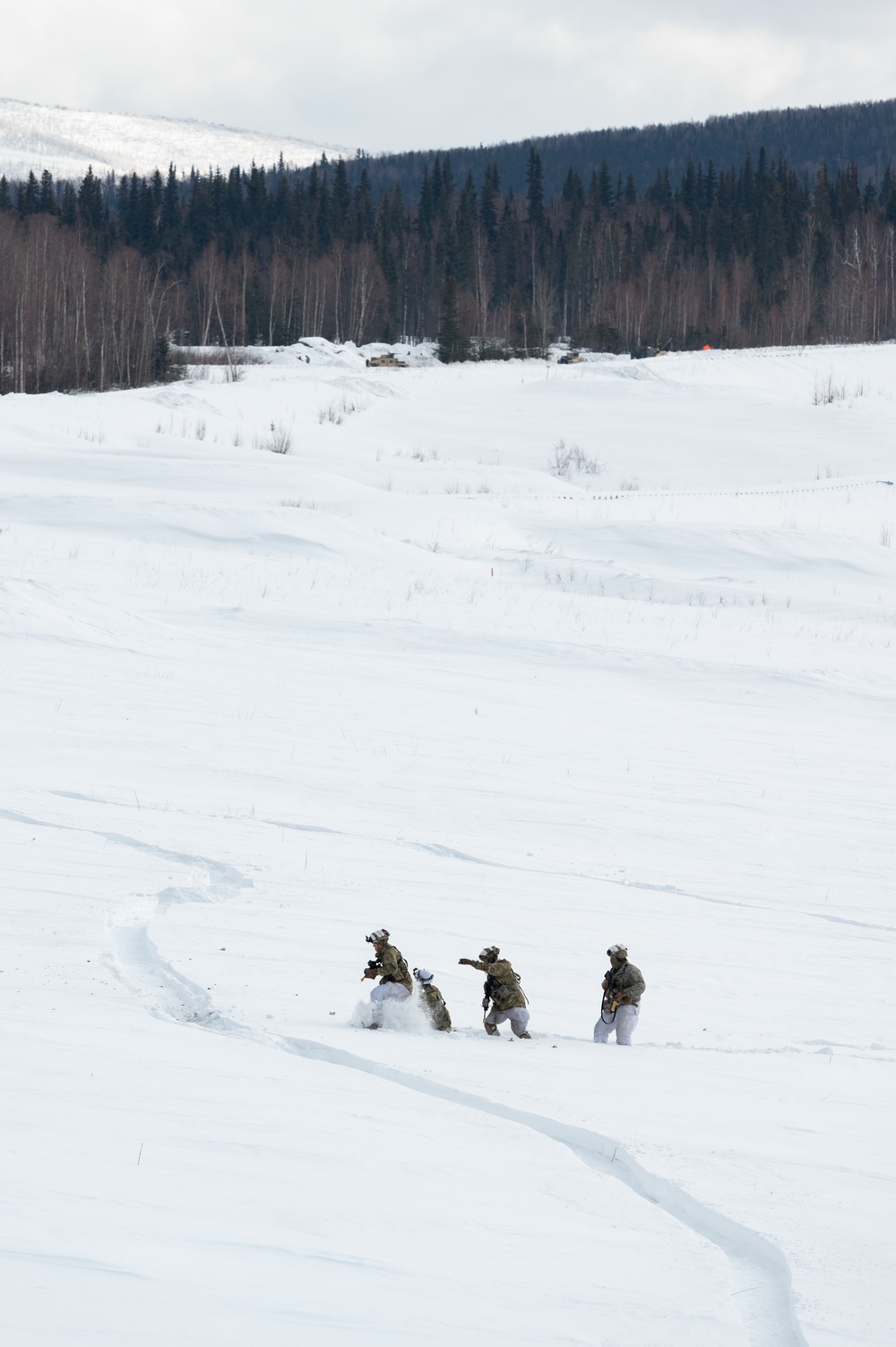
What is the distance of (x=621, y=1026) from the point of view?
230 inches

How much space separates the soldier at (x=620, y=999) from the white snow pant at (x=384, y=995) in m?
0.97

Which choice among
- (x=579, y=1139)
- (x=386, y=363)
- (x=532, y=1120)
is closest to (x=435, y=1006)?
(x=532, y=1120)

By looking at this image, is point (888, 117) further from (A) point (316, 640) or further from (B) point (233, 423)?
(A) point (316, 640)

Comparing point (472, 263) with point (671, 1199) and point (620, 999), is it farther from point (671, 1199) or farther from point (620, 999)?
point (671, 1199)

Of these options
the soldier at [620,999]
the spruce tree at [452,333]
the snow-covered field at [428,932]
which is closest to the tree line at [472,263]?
the spruce tree at [452,333]

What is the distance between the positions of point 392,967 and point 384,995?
0.14 m

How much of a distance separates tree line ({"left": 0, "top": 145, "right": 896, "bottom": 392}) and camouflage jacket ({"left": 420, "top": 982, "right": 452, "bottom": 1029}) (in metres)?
52.1

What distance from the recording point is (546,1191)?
3920mm

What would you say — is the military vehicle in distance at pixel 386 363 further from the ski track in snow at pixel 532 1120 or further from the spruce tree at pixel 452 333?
the ski track in snow at pixel 532 1120

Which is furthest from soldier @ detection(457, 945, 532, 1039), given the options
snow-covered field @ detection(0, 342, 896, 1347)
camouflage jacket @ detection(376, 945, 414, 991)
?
camouflage jacket @ detection(376, 945, 414, 991)

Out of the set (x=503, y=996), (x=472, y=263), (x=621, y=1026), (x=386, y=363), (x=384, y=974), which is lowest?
(x=621, y=1026)

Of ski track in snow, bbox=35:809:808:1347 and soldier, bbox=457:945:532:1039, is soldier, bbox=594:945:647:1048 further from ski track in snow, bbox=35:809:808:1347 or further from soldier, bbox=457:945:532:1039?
ski track in snow, bbox=35:809:808:1347

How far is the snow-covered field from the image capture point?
3316mm

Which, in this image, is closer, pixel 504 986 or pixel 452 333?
pixel 504 986
